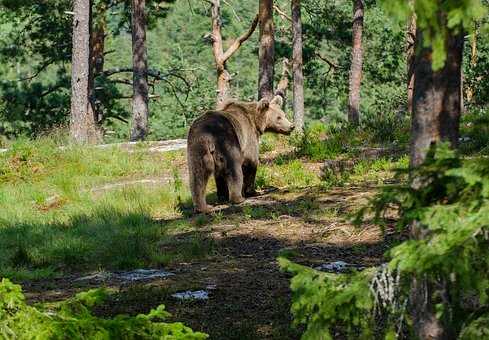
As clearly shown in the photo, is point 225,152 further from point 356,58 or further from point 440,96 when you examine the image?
point 356,58

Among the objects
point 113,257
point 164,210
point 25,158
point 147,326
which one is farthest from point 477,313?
point 25,158

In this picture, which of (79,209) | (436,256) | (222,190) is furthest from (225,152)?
(436,256)

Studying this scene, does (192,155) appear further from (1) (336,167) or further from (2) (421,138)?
(2) (421,138)

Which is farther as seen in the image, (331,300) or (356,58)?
(356,58)

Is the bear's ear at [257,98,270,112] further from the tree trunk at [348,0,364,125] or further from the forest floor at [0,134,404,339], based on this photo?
the tree trunk at [348,0,364,125]

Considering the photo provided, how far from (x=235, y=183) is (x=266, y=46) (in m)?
12.8

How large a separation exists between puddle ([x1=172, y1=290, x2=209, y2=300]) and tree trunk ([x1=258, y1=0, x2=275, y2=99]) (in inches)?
666

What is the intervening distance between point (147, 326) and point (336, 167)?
10629mm

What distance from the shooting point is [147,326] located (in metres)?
3.71

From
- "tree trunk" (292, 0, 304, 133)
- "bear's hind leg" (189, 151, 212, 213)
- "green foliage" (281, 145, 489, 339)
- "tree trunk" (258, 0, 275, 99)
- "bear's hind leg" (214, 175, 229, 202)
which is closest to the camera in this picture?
"green foliage" (281, 145, 489, 339)

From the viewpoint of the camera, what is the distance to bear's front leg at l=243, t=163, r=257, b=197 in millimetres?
12656

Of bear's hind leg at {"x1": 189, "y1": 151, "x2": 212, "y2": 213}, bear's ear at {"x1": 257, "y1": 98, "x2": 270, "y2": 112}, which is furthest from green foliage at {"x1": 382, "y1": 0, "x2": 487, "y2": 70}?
bear's ear at {"x1": 257, "y1": 98, "x2": 270, "y2": 112}

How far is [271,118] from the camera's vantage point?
14102mm

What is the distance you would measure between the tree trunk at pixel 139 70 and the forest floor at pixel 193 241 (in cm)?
1052
